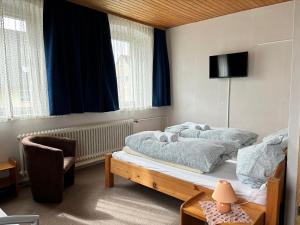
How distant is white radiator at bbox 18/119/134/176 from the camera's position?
3539 millimetres

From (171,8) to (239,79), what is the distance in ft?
5.44

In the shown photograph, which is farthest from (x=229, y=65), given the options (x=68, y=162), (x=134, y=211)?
(x=68, y=162)

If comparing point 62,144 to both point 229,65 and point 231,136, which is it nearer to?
point 231,136

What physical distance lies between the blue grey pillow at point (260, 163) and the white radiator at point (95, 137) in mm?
2446

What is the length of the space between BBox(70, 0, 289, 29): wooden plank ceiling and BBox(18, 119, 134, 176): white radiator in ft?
6.13

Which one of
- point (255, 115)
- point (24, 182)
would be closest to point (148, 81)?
point (255, 115)

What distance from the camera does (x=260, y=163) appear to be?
1867 mm

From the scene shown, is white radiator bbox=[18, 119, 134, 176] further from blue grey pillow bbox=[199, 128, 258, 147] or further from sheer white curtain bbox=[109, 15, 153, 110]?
blue grey pillow bbox=[199, 128, 258, 147]

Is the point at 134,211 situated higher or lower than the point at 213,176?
lower

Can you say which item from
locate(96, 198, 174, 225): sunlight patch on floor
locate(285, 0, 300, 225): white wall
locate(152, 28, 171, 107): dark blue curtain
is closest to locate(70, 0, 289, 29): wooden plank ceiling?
locate(152, 28, 171, 107): dark blue curtain

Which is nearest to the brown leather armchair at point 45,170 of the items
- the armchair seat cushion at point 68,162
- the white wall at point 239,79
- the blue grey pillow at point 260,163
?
the armchair seat cushion at point 68,162

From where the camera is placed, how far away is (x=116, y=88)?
13.5 ft

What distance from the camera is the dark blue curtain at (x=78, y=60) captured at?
10.7 ft

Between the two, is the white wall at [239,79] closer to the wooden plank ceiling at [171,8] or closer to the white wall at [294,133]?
the wooden plank ceiling at [171,8]
